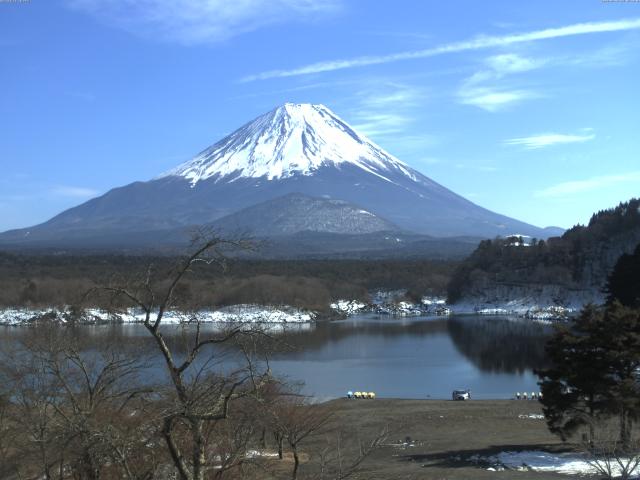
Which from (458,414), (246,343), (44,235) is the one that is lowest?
(458,414)

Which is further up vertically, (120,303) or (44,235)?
(44,235)

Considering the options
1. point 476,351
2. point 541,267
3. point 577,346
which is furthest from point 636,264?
point 541,267

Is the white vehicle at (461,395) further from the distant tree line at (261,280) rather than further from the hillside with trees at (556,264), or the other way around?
the hillside with trees at (556,264)

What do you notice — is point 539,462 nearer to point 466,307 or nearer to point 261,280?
point 261,280

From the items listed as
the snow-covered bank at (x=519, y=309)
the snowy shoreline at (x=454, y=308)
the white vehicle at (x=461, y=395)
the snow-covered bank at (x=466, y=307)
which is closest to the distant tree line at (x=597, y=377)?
the white vehicle at (x=461, y=395)

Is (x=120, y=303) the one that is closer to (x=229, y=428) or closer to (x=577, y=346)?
(x=229, y=428)

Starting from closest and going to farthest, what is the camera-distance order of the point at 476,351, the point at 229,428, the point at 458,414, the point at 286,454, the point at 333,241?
the point at 229,428 < the point at 286,454 < the point at 458,414 < the point at 476,351 < the point at 333,241

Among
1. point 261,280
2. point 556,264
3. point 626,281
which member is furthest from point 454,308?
point 626,281
